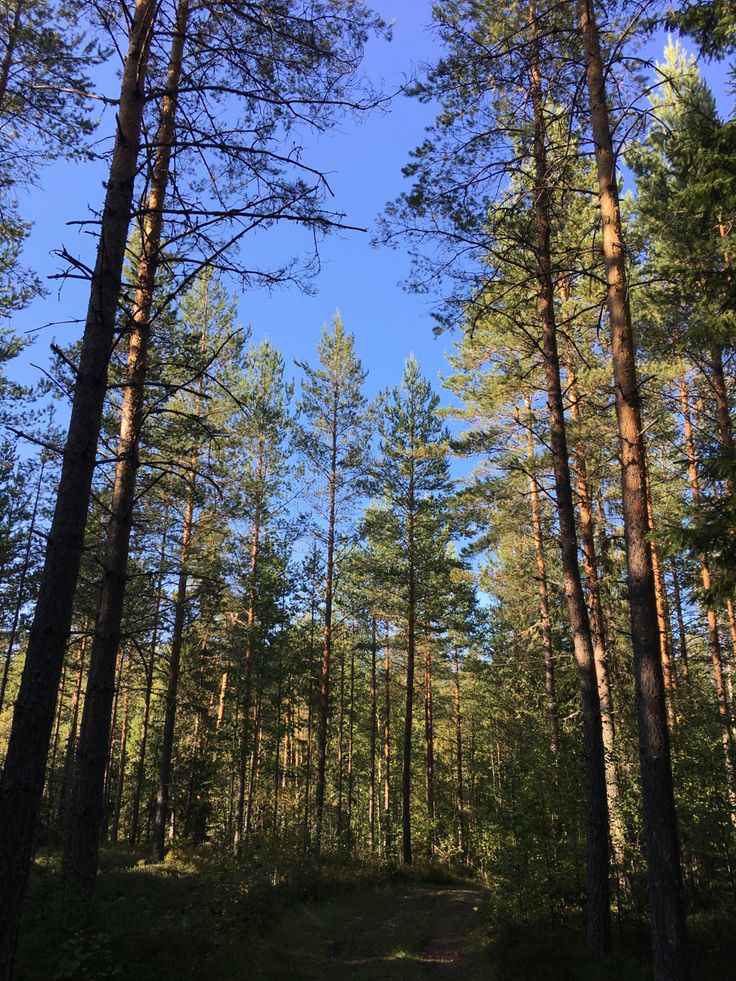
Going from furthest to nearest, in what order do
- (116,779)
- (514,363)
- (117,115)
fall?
(116,779), (514,363), (117,115)

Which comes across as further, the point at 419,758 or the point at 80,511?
the point at 419,758

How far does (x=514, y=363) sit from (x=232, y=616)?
1272 cm

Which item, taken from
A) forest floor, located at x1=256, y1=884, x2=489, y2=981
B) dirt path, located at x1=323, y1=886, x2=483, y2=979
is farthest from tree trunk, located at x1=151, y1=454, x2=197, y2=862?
dirt path, located at x1=323, y1=886, x2=483, y2=979

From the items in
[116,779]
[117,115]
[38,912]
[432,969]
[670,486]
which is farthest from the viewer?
[116,779]

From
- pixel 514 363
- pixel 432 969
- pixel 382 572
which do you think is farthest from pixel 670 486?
pixel 432 969

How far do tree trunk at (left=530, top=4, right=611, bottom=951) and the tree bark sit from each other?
5550 millimetres

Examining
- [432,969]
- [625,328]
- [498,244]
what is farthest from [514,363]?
[432,969]

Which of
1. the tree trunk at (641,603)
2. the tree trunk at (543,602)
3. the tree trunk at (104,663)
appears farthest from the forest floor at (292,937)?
the tree trunk at (543,602)

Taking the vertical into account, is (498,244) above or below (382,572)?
above

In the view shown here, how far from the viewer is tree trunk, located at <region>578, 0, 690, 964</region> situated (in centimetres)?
547

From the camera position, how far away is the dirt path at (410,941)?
28.7ft

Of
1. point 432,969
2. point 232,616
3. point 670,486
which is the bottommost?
point 432,969

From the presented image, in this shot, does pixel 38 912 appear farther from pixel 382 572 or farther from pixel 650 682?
pixel 382 572

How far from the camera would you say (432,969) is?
8.94m
